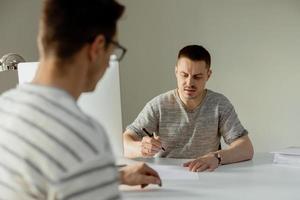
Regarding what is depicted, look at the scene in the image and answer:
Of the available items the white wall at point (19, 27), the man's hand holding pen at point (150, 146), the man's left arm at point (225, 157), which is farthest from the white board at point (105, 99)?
the white wall at point (19, 27)

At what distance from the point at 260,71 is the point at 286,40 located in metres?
0.30

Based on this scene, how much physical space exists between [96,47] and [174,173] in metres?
0.97

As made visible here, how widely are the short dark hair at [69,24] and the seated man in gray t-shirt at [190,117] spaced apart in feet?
4.66

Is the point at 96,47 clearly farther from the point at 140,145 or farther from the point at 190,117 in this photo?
the point at 190,117

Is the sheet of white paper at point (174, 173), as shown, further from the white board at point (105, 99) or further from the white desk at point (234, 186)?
the white board at point (105, 99)

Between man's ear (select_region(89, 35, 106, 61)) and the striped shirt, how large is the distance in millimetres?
99

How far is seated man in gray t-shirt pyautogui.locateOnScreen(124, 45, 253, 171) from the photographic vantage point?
2.27 m

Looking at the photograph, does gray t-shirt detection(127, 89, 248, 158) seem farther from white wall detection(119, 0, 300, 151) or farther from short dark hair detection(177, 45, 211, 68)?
white wall detection(119, 0, 300, 151)

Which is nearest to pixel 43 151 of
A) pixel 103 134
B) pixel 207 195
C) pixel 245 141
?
pixel 103 134

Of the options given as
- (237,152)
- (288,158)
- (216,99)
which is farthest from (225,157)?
(216,99)

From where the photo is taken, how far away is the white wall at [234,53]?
330 centimetres

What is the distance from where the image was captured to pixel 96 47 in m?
0.83

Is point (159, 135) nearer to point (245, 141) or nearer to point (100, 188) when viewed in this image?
point (245, 141)

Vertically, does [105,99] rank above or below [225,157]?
above
